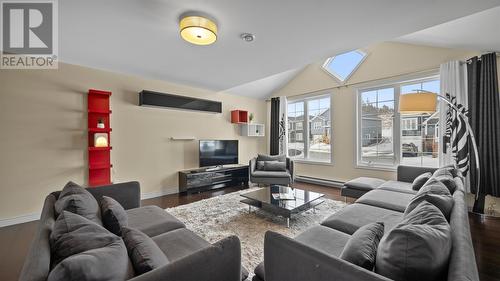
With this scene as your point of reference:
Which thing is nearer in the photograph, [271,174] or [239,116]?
[271,174]

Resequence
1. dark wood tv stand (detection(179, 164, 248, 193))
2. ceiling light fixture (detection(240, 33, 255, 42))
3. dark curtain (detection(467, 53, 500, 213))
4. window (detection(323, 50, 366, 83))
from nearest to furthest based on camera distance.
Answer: ceiling light fixture (detection(240, 33, 255, 42)) < dark curtain (detection(467, 53, 500, 213)) < dark wood tv stand (detection(179, 164, 248, 193)) < window (detection(323, 50, 366, 83))

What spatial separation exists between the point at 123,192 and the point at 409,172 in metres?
4.27

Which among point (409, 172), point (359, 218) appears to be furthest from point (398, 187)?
point (359, 218)

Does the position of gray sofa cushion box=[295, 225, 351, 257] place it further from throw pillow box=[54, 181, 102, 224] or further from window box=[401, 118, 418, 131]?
window box=[401, 118, 418, 131]

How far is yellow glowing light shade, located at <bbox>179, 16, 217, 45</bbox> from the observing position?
2115mm

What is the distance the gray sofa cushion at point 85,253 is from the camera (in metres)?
0.78

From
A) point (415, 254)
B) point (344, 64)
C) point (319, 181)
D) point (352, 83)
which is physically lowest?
point (319, 181)

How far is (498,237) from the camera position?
2.43m

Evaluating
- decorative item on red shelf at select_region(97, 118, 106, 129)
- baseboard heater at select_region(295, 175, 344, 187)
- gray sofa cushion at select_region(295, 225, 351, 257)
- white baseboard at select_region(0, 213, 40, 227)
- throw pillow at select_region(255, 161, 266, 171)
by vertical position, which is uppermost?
decorative item on red shelf at select_region(97, 118, 106, 129)

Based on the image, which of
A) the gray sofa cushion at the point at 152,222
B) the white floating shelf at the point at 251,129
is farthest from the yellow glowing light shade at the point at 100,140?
the white floating shelf at the point at 251,129

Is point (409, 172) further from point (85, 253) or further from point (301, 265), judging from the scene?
point (85, 253)

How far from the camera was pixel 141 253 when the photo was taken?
1067 millimetres

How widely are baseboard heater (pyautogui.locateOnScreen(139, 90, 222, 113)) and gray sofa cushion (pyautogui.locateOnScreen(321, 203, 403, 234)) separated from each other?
11.9 ft
